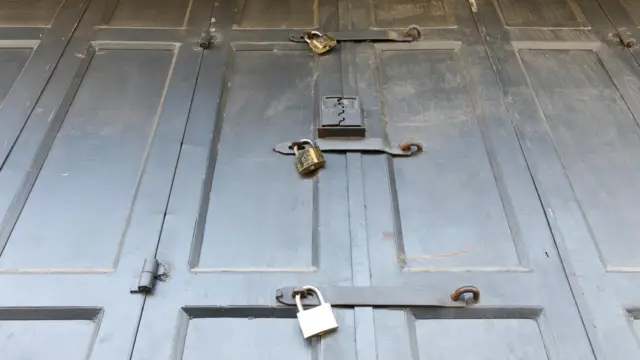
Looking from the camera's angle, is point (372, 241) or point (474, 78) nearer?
point (372, 241)

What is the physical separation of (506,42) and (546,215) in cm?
63

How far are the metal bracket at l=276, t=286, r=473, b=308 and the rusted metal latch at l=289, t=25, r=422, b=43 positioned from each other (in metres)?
0.81

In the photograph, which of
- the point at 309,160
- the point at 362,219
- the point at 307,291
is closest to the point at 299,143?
the point at 309,160

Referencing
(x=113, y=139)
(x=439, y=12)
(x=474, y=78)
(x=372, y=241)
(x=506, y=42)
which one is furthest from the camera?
(x=439, y=12)

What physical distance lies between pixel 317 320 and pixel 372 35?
0.91 metres

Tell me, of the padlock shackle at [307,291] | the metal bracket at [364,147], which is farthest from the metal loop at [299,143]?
the padlock shackle at [307,291]

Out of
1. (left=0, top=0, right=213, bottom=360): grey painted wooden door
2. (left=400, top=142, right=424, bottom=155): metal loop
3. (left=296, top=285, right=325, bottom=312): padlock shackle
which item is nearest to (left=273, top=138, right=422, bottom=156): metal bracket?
(left=400, top=142, right=424, bottom=155): metal loop

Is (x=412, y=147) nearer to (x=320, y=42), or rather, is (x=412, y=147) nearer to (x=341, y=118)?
(x=341, y=118)

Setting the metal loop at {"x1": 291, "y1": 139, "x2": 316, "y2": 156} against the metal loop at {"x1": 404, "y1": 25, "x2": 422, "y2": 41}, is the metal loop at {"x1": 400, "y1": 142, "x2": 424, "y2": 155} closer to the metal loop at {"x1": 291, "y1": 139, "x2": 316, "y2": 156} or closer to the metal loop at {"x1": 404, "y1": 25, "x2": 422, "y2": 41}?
the metal loop at {"x1": 291, "y1": 139, "x2": 316, "y2": 156}

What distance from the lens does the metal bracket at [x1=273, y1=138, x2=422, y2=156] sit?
1.28 metres

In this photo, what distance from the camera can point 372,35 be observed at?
1580mm

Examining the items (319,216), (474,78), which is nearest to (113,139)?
(319,216)

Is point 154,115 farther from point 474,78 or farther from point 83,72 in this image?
point 474,78

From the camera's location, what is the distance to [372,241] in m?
1.12
